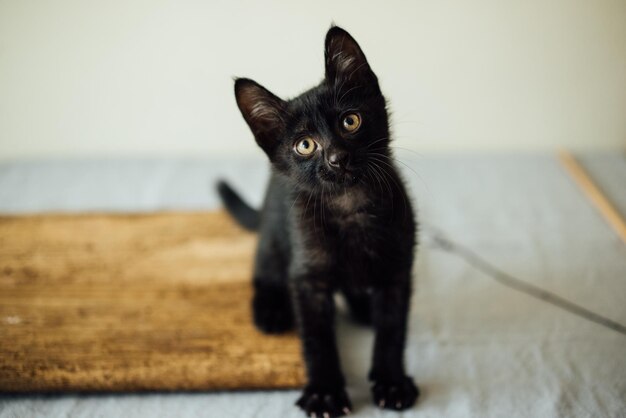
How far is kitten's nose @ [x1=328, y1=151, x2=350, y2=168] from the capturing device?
94 cm

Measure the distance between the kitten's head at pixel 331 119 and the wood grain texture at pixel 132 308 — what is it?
442 mm

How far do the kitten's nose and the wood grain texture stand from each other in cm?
48

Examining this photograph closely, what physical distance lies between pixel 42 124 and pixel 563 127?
212cm

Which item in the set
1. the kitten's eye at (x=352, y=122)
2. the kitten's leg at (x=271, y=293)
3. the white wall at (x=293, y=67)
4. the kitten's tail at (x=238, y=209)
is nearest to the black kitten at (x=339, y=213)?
the kitten's eye at (x=352, y=122)

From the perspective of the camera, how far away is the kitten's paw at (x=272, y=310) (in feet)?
4.16

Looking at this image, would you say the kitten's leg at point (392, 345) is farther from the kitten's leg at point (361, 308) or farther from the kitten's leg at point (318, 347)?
the kitten's leg at point (361, 308)

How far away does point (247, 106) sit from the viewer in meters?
1.02

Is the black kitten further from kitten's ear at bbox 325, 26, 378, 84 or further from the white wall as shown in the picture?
the white wall

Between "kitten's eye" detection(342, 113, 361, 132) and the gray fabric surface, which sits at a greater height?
"kitten's eye" detection(342, 113, 361, 132)

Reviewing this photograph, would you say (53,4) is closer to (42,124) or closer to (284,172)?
(42,124)

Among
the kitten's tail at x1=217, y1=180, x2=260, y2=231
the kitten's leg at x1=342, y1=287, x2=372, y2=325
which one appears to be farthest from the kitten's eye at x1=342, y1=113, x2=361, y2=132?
the kitten's tail at x1=217, y1=180, x2=260, y2=231

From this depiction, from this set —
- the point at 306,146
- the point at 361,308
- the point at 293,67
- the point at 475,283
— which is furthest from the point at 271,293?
the point at 293,67

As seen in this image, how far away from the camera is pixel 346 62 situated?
3.37 ft

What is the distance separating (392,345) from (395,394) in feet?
0.32
